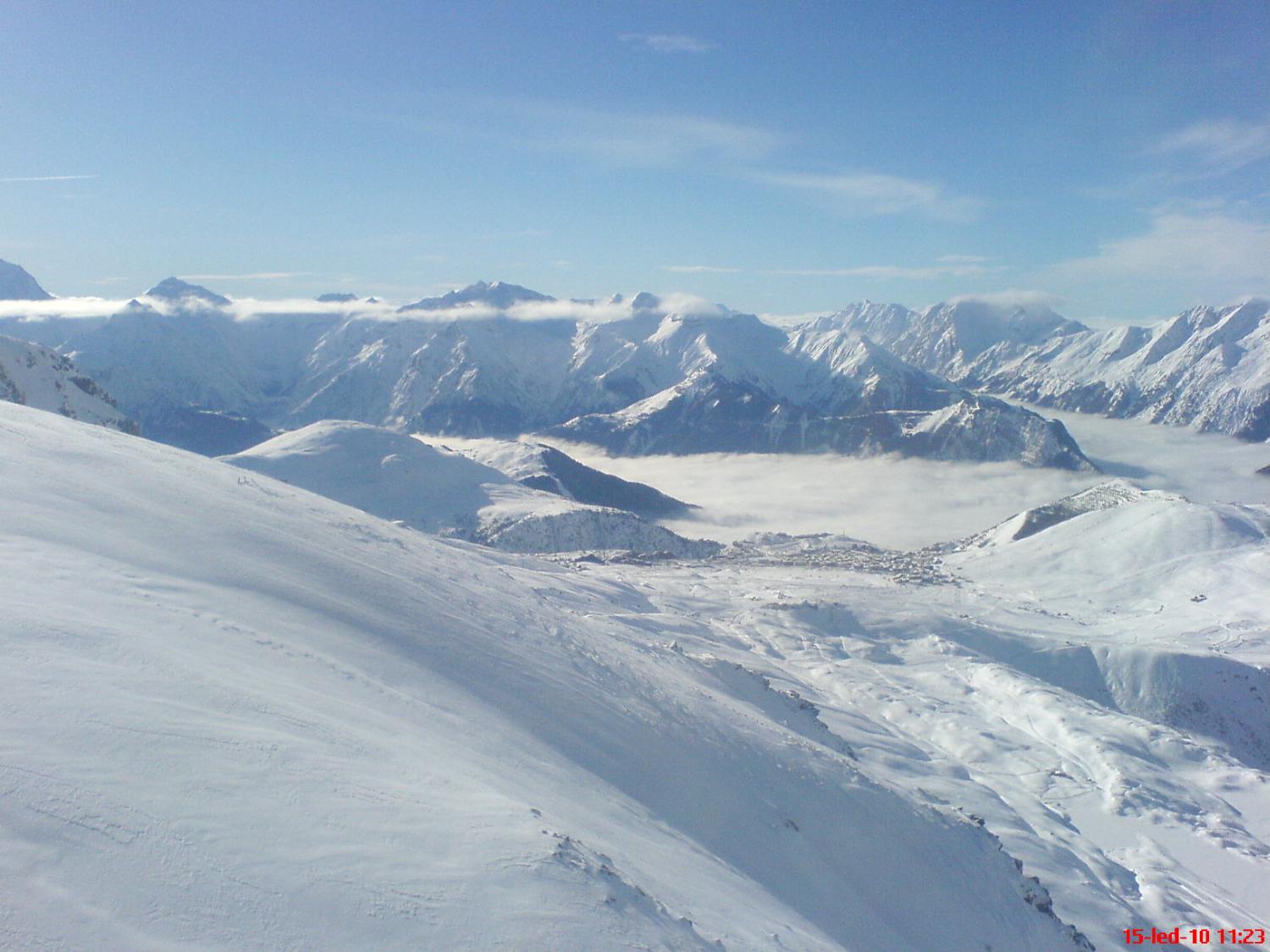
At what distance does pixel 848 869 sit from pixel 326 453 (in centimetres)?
15300

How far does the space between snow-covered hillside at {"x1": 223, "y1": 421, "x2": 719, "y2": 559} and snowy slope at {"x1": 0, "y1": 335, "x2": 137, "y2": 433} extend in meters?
52.5

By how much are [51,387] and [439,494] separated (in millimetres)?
77168

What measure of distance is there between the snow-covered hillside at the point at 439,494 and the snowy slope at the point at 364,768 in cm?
10545

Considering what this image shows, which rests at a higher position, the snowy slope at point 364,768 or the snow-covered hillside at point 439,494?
the snowy slope at point 364,768

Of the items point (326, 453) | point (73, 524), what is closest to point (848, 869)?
point (73, 524)

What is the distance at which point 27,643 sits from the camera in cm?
1512

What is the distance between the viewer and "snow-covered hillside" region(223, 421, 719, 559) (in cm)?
14738

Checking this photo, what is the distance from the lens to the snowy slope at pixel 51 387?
3231 inches

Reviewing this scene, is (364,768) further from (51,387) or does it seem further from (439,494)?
(439,494)

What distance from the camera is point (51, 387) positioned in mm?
87375

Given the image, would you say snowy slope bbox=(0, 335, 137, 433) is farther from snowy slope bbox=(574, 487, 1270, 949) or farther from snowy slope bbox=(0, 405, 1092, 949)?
snowy slope bbox=(574, 487, 1270, 949)

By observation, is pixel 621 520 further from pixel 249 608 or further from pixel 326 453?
pixel 249 608
